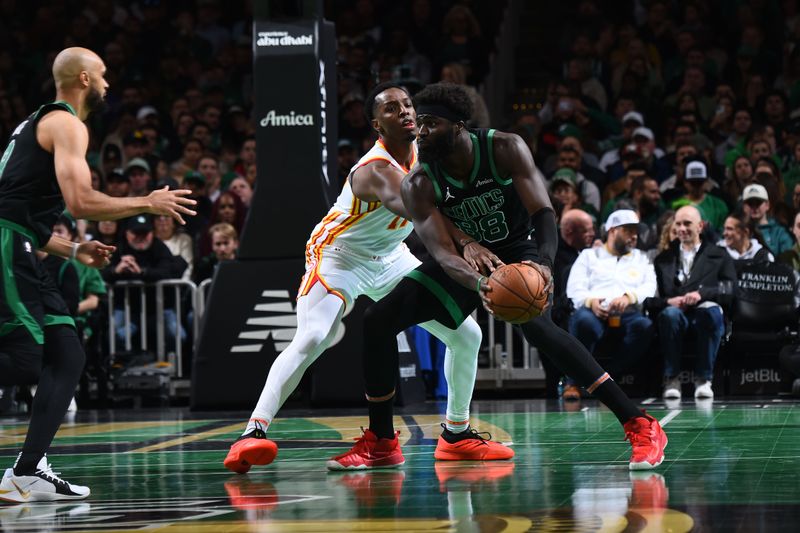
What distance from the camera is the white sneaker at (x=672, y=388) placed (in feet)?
37.3

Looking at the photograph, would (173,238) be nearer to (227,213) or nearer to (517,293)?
(227,213)

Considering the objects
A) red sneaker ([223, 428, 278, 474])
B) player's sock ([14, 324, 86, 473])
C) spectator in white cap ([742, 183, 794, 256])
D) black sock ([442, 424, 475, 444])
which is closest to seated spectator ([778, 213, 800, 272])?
spectator in white cap ([742, 183, 794, 256])

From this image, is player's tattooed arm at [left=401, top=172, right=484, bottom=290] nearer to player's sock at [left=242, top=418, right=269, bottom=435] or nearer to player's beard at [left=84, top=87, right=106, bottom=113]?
player's sock at [left=242, top=418, right=269, bottom=435]

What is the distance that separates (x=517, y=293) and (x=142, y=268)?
24.5 ft

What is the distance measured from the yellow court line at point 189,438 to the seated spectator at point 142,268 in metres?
3.21

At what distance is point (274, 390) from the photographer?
6.98 meters

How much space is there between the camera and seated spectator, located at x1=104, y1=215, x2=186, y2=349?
41.6ft

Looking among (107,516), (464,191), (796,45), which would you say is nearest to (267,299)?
(464,191)

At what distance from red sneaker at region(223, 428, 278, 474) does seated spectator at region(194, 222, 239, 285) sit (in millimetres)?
6002

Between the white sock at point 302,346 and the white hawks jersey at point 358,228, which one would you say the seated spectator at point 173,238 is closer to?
the white hawks jersey at point 358,228

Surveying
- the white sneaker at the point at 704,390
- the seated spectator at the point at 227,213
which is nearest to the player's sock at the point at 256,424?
the white sneaker at the point at 704,390

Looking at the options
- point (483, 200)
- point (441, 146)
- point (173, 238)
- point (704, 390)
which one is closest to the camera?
point (441, 146)

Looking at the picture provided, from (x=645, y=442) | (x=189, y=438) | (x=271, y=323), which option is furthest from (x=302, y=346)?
(x=271, y=323)

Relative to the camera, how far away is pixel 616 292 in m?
11.7
